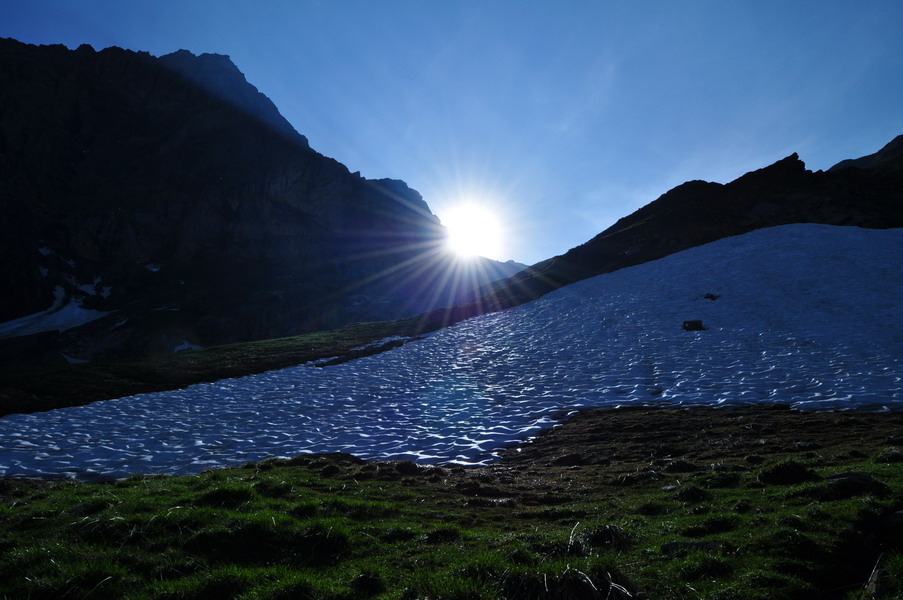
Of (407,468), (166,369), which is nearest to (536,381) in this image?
(407,468)

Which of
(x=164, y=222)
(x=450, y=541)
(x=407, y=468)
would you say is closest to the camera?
(x=450, y=541)

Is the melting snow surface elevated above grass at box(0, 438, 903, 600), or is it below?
above

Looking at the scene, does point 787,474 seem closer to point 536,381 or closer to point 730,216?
point 536,381

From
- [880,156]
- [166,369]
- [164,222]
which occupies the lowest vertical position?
[166,369]

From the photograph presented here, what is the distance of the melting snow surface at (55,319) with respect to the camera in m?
106

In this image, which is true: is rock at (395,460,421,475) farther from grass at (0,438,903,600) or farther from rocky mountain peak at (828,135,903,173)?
rocky mountain peak at (828,135,903,173)

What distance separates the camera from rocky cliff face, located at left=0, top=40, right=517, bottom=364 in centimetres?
12125

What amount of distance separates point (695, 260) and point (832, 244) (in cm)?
980

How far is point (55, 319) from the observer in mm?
113438

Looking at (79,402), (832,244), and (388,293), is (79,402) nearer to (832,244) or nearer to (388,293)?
(832,244)

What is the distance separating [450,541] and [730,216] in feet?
192

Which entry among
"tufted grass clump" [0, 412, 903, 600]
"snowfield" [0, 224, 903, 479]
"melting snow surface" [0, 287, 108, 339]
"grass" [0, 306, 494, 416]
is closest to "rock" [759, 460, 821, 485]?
"tufted grass clump" [0, 412, 903, 600]

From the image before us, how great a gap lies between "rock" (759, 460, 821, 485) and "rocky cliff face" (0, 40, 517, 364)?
368 ft

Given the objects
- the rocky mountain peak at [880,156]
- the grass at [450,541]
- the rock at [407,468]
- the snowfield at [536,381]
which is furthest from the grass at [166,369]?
the rocky mountain peak at [880,156]
